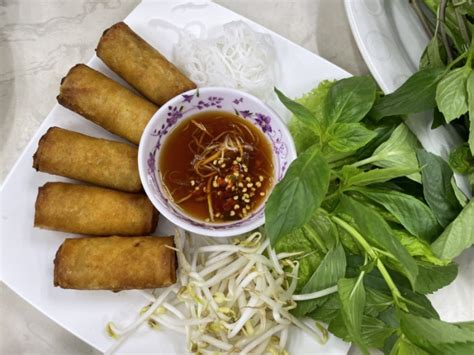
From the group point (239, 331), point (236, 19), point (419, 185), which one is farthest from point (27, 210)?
point (419, 185)

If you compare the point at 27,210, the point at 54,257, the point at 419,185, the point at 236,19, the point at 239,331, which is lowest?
the point at 239,331

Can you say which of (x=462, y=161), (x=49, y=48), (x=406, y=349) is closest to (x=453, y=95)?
(x=462, y=161)

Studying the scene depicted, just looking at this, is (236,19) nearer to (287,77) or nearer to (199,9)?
(199,9)

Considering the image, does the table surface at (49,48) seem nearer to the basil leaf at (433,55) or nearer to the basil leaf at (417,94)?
the basil leaf at (433,55)

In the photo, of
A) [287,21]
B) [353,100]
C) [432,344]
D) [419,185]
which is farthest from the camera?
[287,21]

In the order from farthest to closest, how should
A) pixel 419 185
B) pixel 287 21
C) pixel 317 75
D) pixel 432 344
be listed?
pixel 287 21 → pixel 317 75 → pixel 419 185 → pixel 432 344

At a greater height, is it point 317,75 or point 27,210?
point 317,75
